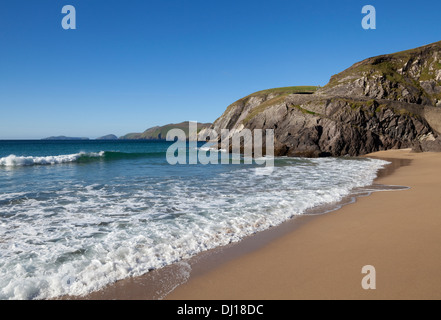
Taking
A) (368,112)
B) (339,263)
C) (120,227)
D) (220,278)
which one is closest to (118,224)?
(120,227)

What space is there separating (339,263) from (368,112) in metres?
41.4

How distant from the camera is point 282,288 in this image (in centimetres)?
414

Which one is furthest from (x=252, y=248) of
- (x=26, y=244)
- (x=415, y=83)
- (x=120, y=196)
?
(x=415, y=83)

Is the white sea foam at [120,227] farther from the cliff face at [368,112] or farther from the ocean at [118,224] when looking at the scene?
the cliff face at [368,112]

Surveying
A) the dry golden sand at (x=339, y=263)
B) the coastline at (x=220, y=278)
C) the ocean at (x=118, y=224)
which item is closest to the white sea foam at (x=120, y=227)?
the ocean at (x=118, y=224)

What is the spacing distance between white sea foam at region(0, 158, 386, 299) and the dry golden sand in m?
1.07

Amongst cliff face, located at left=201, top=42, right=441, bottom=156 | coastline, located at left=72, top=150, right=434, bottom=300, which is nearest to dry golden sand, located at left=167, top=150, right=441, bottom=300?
coastline, located at left=72, top=150, right=434, bottom=300

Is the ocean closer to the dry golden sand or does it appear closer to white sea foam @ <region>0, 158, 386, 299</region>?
white sea foam @ <region>0, 158, 386, 299</region>

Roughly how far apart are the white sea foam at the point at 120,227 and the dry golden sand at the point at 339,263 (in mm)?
1072

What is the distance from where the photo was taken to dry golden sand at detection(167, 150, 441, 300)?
158 inches

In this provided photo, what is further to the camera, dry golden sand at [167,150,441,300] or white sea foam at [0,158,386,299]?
white sea foam at [0,158,386,299]
